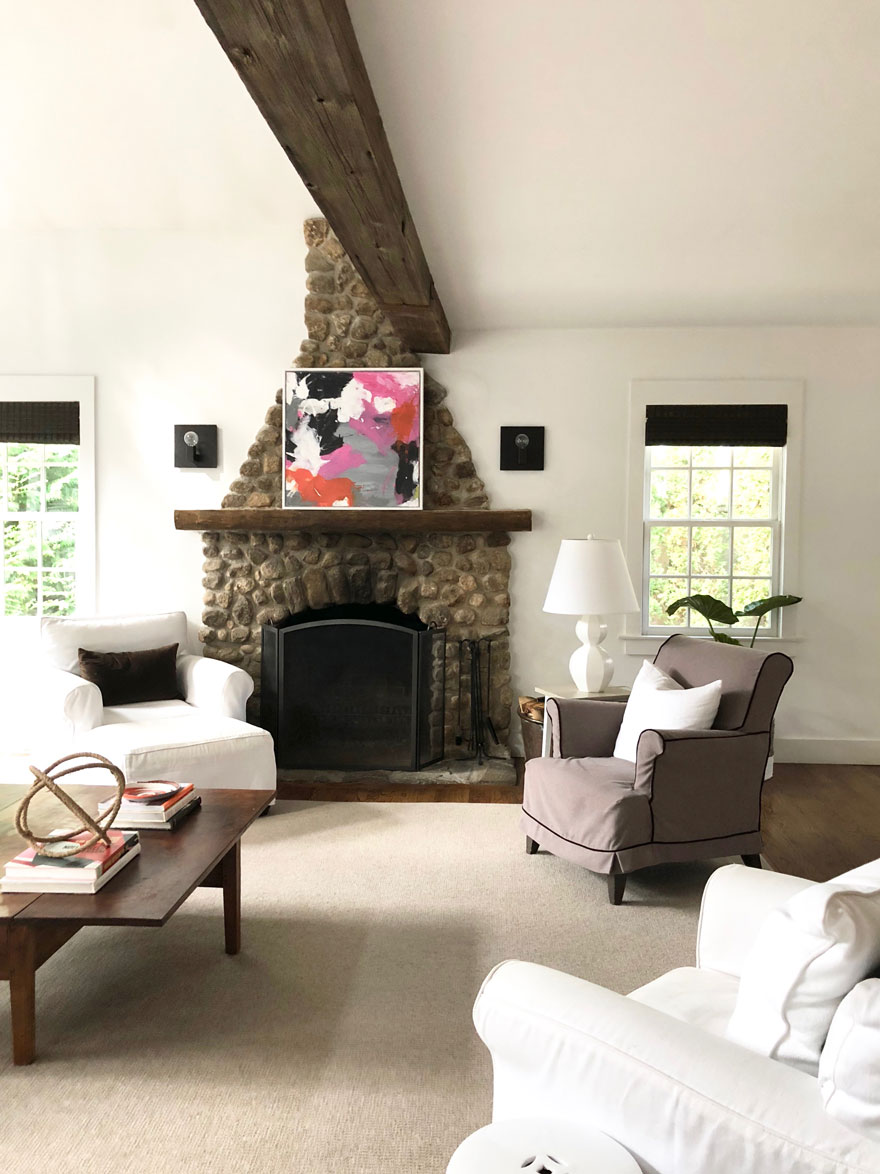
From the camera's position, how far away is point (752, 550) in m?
5.29

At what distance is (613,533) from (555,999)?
409 centimetres

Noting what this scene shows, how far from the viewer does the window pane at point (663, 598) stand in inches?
210

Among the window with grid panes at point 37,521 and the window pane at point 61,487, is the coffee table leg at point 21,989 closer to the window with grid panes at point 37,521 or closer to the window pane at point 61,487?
the window with grid panes at point 37,521

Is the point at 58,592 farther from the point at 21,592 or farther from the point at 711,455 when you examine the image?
the point at 711,455

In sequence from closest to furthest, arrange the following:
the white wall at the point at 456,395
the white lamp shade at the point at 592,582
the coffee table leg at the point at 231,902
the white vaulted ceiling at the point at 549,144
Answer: the white vaulted ceiling at the point at 549,144 → the coffee table leg at the point at 231,902 → the white lamp shade at the point at 592,582 → the white wall at the point at 456,395

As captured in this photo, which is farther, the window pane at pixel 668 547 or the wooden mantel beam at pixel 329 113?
the window pane at pixel 668 547

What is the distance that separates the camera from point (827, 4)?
2.17 meters

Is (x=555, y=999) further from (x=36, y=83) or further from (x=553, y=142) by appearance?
Answer: (x=36, y=83)

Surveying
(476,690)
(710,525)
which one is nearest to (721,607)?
(710,525)

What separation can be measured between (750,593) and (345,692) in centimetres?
243

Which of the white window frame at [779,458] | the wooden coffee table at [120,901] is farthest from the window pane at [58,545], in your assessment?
the white window frame at [779,458]

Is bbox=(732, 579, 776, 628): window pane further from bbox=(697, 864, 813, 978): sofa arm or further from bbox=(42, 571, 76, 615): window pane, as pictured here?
bbox=(42, 571, 76, 615): window pane

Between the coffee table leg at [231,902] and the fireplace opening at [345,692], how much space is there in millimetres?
2224

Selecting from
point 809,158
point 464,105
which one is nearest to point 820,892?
point 464,105
